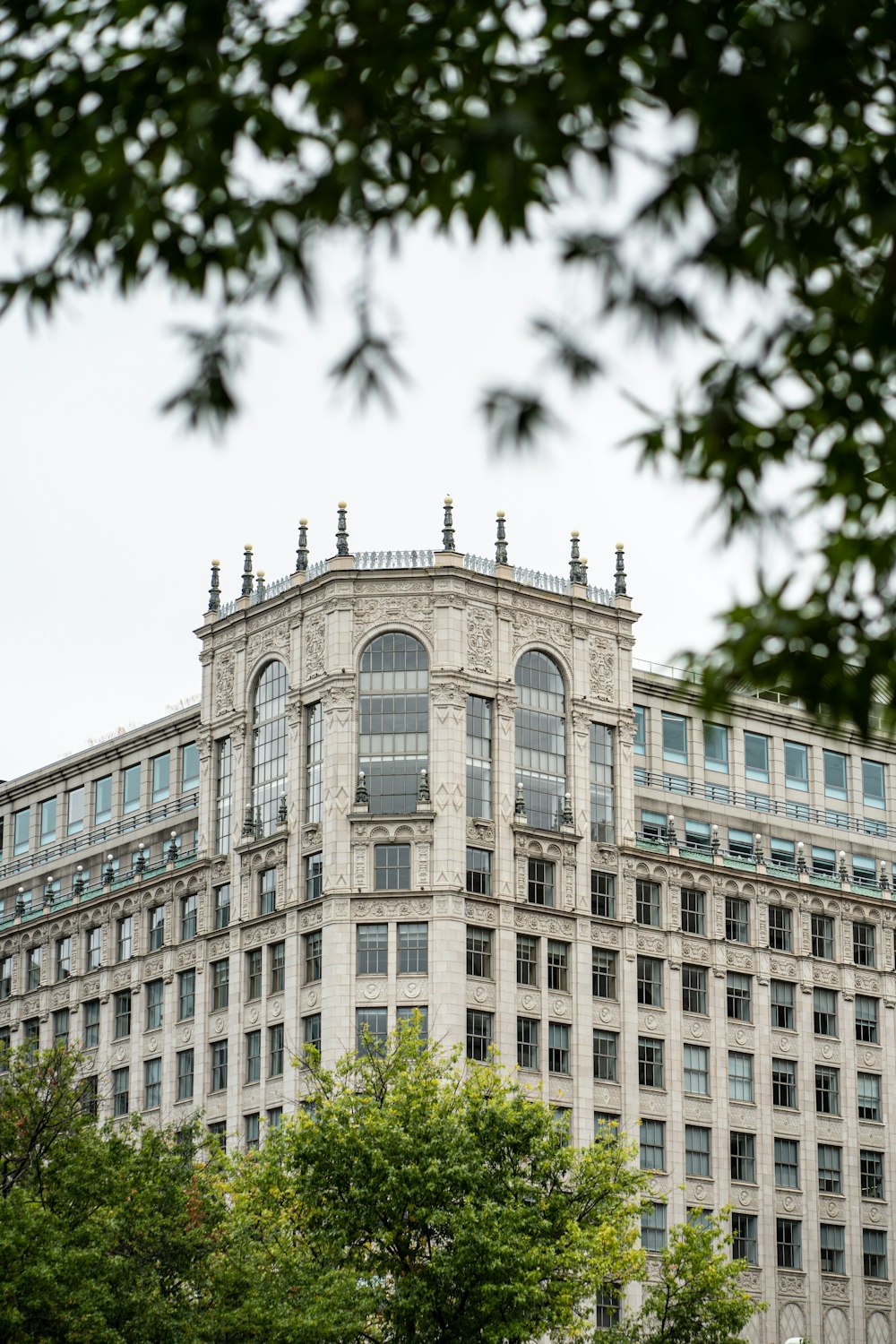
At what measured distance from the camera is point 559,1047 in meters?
90.0

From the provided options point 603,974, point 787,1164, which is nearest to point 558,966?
point 603,974

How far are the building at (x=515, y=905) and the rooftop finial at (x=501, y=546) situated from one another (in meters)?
0.11

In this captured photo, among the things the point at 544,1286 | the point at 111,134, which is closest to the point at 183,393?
the point at 111,134

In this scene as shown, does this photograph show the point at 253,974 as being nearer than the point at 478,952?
No

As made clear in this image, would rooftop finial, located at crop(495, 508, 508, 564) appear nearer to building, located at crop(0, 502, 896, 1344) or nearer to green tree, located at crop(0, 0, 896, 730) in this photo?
building, located at crop(0, 502, 896, 1344)

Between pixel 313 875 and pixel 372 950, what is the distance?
455cm

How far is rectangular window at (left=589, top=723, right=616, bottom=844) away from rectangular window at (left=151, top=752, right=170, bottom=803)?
869 inches

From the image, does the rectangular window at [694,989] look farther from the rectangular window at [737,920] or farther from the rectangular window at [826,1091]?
the rectangular window at [826,1091]

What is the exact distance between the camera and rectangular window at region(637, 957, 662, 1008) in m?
94.5

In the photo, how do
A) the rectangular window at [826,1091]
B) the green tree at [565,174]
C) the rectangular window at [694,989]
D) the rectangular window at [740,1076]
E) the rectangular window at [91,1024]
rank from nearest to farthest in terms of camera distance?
the green tree at [565,174], the rectangular window at [694,989], the rectangular window at [740,1076], the rectangular window at [826,1091], the rectangular window at [91,1024]

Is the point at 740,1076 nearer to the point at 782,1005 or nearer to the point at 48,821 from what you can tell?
the point at 782,1005

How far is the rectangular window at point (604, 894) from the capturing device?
94.3 meters

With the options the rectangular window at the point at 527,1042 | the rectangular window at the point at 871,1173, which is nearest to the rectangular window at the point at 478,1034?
the rectangular window at the point at 527,1042

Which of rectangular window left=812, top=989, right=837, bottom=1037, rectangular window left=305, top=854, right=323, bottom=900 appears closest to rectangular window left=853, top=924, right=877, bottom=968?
rectangular window left=812, top=989, right=837, bottom=1037
